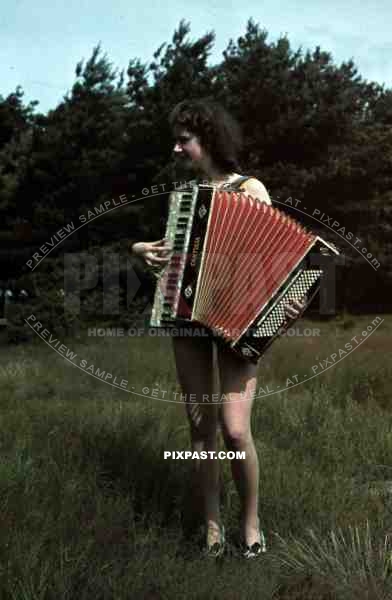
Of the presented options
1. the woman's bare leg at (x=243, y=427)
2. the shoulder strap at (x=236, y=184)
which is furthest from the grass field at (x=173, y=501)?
the shoulder strap at (x=236, y=184)

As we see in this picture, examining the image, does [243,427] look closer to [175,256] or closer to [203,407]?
[203,407]

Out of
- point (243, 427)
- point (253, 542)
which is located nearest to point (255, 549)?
point (253, 542)

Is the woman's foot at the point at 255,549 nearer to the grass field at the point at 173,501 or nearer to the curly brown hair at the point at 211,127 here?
the grass field at the point at 173,501

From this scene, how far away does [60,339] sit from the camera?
504 inches

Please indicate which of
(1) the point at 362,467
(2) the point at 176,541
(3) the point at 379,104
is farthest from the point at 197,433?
(3) the point at 379,104

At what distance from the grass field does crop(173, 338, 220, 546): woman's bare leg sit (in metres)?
0.19

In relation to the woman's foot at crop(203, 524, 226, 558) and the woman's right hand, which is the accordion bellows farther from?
the woman's foot at crop(203, 524, 226, 558)

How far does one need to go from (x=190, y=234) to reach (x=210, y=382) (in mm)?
680

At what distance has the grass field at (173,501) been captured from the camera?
249cm

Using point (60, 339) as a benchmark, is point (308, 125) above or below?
above

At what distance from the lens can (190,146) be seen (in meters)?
3.19

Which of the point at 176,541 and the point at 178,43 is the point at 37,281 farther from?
the point at 176,541

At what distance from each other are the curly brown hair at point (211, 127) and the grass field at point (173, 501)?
166 cm

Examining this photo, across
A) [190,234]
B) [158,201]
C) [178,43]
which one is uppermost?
[178,43]
